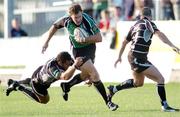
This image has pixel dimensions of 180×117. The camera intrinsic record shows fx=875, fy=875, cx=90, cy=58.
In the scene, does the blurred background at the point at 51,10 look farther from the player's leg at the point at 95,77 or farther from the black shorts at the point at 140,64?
the player's leg at the point at 95,77

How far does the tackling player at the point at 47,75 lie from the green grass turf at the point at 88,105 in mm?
312

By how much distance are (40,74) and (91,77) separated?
3.03 feet

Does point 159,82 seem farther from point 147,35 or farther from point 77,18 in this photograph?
point 77,18

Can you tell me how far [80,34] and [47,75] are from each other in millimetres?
952

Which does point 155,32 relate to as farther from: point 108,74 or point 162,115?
point 108,74

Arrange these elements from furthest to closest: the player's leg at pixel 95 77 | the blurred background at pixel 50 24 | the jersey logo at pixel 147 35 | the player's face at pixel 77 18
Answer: the blurred background at pixel 50 24, the jersey logo at pixel 147 35, the player's leg at pixel 95 77, the player's face at pixel 77 18

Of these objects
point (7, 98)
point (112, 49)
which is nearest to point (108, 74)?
point (112, 49)

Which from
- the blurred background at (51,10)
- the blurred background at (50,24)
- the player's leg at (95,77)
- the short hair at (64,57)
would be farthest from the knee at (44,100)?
the blurred background at (51,10)

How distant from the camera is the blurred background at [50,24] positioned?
23.3 meters

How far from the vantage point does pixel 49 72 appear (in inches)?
601

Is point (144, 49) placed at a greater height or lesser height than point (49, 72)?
greater

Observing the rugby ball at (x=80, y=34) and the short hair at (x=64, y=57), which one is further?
the rugby ball at (x=80, y=34)

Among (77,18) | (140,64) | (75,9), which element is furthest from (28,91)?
(140,64)

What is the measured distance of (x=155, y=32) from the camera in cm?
1564
